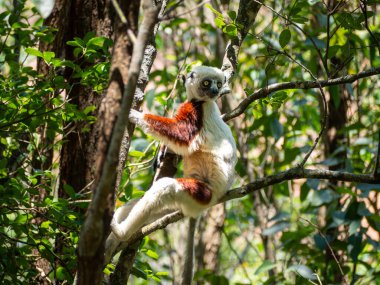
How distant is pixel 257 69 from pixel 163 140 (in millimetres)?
4489

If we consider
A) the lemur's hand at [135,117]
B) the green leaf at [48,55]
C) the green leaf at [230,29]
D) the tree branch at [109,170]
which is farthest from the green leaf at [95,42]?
the tree branch at [109,170]

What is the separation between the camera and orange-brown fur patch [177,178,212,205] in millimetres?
4621

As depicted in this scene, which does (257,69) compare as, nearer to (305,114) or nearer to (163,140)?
(305,114)

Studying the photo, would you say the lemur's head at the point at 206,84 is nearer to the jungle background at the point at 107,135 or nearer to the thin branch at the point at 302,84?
the jungle background at the point at 107,135

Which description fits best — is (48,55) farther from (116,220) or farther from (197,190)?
(197,190)

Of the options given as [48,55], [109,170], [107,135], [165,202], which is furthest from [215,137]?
[109,170]

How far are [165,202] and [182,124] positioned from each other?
0.79 metres

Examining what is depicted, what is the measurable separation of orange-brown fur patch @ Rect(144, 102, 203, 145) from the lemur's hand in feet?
0.41

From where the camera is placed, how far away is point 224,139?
16.5 feet

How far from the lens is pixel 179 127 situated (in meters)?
4.82

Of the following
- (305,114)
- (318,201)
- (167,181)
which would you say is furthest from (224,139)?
(305,114)

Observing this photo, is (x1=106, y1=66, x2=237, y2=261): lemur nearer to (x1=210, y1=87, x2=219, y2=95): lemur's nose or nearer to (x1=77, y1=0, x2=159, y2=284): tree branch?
(x1=210, y1=87, x2=219, y2=95): lemur's nose

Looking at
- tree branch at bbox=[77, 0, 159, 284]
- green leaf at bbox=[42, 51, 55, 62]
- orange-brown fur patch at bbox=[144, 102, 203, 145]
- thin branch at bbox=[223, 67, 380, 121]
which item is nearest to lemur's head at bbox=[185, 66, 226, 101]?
orange-brown fur patch at bbox=[144, 102, 203, 145]

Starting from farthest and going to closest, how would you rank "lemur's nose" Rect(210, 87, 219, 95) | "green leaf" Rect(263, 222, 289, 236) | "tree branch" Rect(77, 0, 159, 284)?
1. "green leaf" Rect(263, 222, 289, 236)
2. "lemur's nose" Rect(210, 87, 219, 95)
3. "tree branch" Rect(77, 0, 159, 284)
